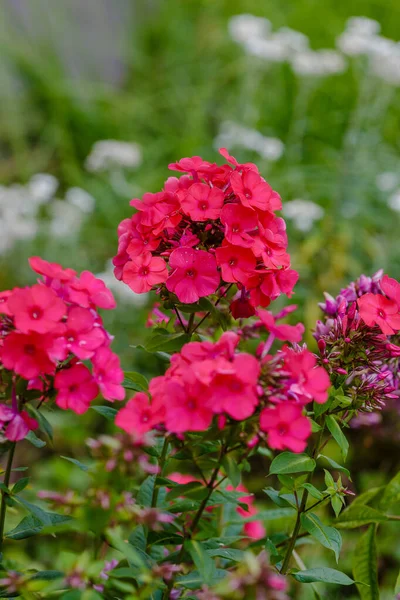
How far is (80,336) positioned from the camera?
2.96 ft

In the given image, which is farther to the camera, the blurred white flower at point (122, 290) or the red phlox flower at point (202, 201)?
the blurred white flower at point (122, 290)

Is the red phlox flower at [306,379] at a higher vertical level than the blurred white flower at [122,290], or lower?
higher

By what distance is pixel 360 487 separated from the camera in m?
2.43

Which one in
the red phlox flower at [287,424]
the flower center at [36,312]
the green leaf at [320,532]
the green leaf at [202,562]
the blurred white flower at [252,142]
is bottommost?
the blurred white flower at [252,142]

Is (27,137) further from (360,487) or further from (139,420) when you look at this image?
(139,420)

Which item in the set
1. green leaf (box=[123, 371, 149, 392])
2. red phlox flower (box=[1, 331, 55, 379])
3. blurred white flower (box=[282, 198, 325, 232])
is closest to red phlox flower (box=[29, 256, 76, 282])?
red phlox flower (box=[1, 331, 55, 379])

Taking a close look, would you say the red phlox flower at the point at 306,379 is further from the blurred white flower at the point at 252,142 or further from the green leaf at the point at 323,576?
the blurred white flower at the point at 252,142

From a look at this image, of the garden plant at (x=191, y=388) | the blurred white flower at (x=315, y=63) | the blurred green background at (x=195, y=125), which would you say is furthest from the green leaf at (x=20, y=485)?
the blurred white flower at (x=315, y=63)

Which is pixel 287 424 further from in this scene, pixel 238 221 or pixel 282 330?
pixel 238 221

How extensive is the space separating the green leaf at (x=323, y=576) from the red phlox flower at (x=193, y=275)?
1.55 ft

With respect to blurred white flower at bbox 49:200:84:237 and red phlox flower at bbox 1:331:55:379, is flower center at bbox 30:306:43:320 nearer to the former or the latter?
red phlox flower at bbox 1:331:55:379

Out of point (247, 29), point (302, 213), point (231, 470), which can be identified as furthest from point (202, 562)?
point (247, 29)

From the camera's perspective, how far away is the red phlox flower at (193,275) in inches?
39.7

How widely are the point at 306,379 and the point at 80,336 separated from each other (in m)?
0.30
